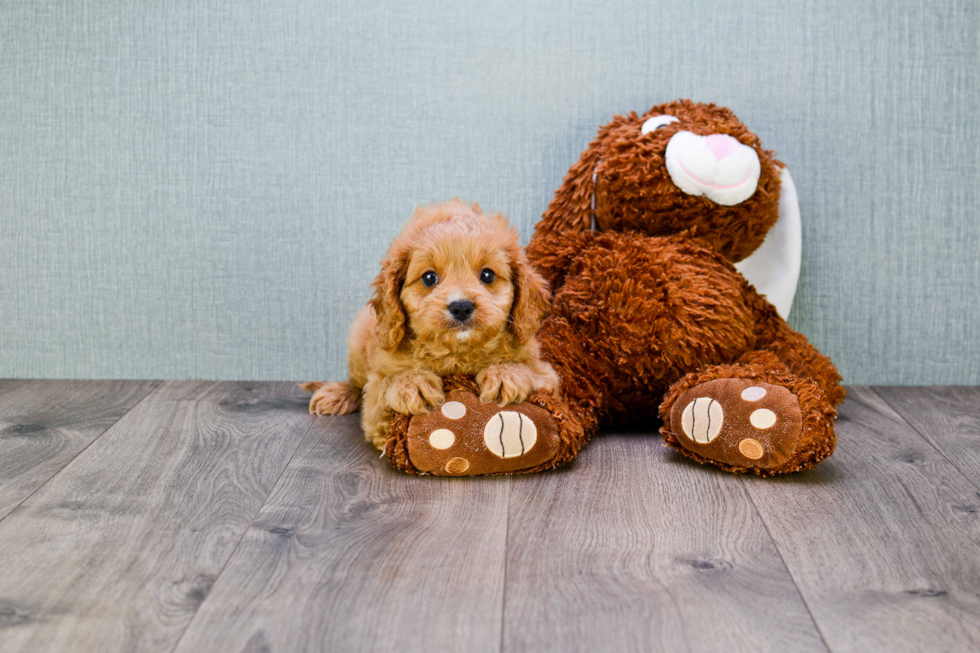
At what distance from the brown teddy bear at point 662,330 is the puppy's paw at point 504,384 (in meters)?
0.02

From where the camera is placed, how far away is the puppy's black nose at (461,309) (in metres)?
1.47

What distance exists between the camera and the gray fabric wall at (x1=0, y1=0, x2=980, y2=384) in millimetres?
2133

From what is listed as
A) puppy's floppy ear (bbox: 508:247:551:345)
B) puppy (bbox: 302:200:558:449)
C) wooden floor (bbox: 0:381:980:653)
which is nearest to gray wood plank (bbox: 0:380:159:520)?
wooden floor (bbox: 0:381:980:653)

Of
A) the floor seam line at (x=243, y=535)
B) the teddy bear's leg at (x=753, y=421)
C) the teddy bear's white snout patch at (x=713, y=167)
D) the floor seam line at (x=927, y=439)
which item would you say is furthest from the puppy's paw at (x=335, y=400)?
the floor seam line at (x=927, y=439)

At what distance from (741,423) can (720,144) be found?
641 millimetres

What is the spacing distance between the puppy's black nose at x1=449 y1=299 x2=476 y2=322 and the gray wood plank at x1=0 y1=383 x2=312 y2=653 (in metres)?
0.47

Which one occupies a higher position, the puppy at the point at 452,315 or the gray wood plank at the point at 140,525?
the puppy at the point at 452,315

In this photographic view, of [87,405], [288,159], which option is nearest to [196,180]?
[288,159]

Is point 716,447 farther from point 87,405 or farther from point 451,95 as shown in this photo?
point 87,405

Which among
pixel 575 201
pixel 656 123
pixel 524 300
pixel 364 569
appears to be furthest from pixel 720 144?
pixel 364 569

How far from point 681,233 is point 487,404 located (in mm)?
632

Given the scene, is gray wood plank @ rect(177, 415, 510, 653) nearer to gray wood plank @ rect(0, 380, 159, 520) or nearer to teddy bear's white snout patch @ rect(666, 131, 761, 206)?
gray wood plank @ rect(0, 380, 159, 520)

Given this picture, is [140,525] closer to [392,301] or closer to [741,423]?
[392,301]

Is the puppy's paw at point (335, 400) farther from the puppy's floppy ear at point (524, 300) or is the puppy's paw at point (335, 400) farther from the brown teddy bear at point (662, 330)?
the puppy's floppy ear at point (524, 300)
